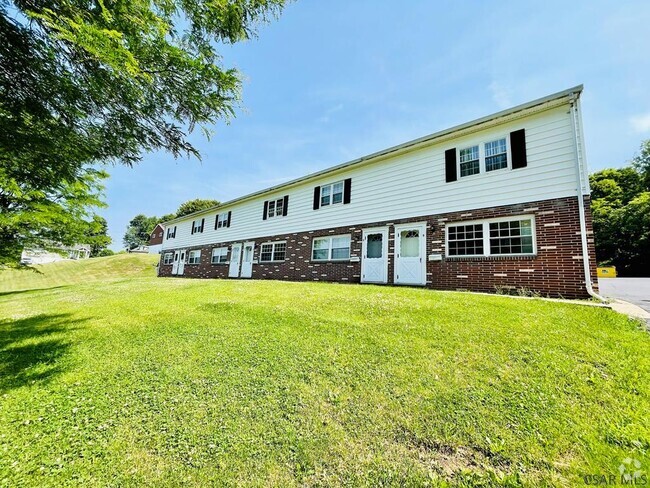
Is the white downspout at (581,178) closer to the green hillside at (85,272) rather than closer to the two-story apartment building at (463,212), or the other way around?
the two-story apartment building at (463,212)

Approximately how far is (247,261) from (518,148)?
15.1 metres

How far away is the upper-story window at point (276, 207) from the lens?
53.9 feet

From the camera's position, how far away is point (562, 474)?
7.57 ft

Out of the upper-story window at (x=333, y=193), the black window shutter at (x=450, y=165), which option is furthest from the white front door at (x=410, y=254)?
the upper-story window at (x=333, y=193)

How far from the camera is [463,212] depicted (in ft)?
31.6

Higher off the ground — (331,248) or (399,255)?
(331,248)

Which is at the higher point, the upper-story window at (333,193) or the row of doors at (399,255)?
the upper-story window at (333,193)

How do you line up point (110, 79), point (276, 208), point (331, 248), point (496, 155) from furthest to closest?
point (276, 208), point (331, 248), point (496, 155), point (110, 79)

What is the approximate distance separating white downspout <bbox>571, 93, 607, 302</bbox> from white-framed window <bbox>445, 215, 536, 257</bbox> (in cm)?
108

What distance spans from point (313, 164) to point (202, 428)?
1450 centimetres

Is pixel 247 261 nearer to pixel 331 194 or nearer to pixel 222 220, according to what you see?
pixel 222 220

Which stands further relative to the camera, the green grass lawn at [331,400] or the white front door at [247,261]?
the white front door at [247,261]

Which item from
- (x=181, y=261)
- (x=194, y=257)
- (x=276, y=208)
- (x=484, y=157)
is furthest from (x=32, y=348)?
(x=181, y=261)

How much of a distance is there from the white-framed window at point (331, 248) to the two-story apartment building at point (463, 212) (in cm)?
5
